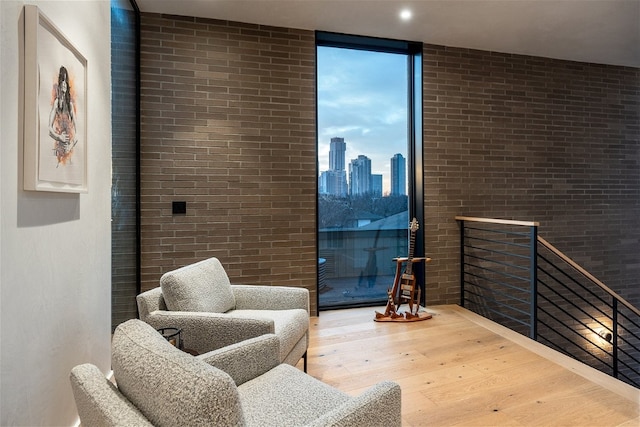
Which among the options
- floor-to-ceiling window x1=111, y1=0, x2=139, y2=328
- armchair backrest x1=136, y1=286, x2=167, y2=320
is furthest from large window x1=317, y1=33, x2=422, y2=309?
armchair backrest x1=136, y1=286, x2=167, y2=320

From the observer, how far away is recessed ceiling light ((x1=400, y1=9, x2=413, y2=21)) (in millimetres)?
3490

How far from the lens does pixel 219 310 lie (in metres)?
2.49

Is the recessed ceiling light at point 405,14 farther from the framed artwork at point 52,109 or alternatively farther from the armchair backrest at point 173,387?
the armchair backrest at point 173,387

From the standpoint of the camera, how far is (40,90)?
148 cm

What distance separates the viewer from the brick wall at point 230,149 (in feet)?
11.5

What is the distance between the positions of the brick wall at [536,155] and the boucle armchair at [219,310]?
215 centimetres

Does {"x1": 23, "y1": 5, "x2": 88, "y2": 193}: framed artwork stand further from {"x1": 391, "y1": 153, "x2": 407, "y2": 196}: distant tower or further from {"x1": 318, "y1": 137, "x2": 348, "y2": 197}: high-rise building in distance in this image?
{"x1": 391, "y1": 153, "x2": 407, "y2": 196}: distant tower

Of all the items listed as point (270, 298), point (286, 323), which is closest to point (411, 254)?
point (270, 298)

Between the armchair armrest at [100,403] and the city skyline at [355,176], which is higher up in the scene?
the city skyline at [355,176]

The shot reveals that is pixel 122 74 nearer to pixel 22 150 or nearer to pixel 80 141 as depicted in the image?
pixel 80 141

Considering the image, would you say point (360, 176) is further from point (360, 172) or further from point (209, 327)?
point (209, 327)

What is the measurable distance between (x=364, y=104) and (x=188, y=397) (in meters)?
3.77

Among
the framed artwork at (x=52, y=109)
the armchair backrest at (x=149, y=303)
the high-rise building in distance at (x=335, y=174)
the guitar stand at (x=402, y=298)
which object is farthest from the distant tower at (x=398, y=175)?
the framed artwork at (x=52, y=109)

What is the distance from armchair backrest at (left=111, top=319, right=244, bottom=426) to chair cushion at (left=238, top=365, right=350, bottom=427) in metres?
0.45
